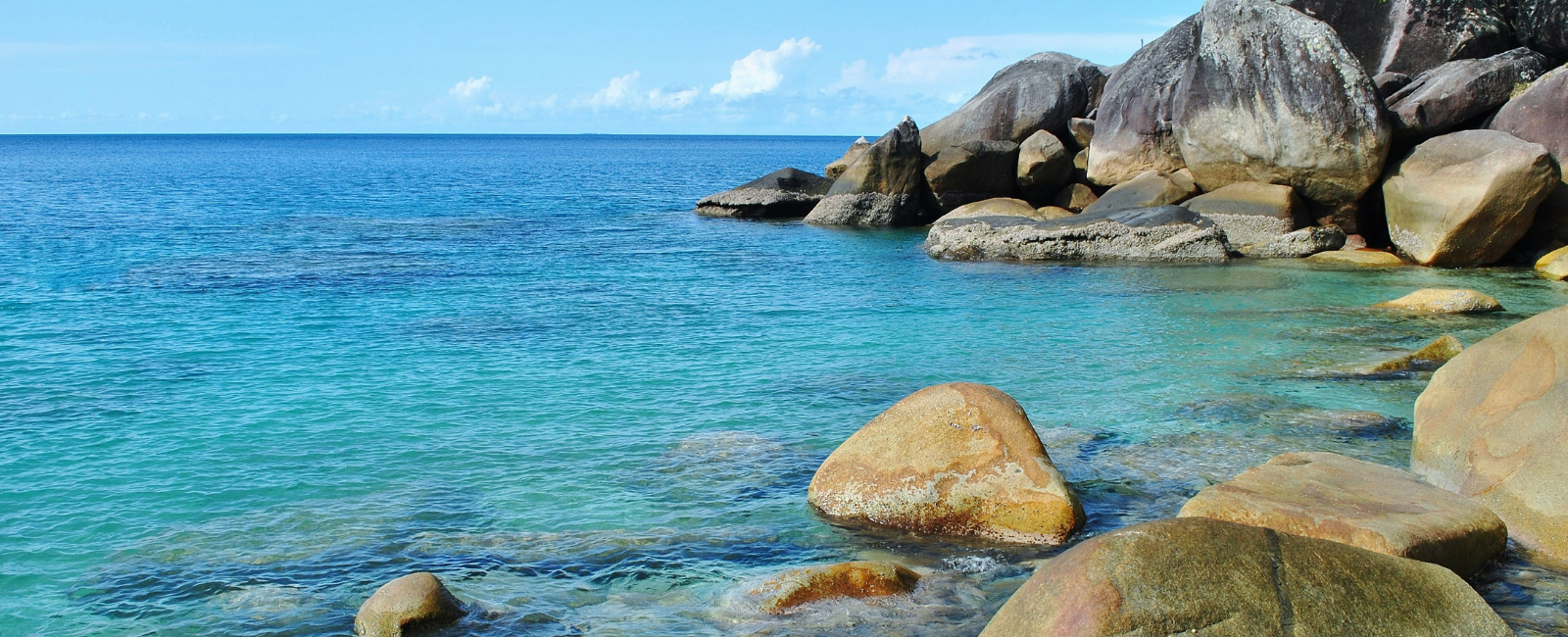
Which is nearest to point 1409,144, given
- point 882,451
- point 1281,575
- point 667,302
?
point 667,302

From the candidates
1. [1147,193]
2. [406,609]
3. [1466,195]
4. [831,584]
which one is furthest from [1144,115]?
[406,609]

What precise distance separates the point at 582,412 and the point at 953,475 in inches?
216

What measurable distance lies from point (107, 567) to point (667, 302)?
12.8 metres

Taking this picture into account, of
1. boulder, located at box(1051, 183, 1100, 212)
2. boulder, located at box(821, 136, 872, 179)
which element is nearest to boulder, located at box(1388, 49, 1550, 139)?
boulder, located at box(1051, 183, 1100, 212)

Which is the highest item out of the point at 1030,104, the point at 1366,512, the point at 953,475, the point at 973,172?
the point at 1030,104

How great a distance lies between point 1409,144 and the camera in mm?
23906

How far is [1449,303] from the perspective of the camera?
1744 cm

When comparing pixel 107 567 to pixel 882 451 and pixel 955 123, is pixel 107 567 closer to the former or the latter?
pixel 882 451

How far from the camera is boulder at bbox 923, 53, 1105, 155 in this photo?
33.2m

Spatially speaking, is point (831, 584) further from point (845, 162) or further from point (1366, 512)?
point (845, 162)

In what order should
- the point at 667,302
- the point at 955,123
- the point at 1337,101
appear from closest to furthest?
the point at 667,302, the point at 1337,101, the point at 955,123

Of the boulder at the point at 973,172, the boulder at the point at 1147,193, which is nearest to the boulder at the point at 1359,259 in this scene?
the boulder at the point at 1147,193

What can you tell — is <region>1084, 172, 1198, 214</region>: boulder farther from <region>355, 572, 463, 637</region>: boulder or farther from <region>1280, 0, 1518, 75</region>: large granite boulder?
<region>355, 572, 463, 637</region>: boulder

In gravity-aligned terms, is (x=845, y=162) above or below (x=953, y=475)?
above
